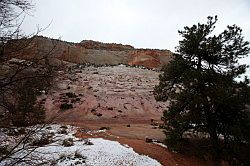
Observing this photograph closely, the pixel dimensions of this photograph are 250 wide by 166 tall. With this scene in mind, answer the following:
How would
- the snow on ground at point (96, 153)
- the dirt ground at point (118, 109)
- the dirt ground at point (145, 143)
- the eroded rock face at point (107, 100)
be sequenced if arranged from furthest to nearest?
the eroded rock face at point (107, 100) < the dirt ground at point (118, 109) < the dirt ground at point (145, 143) < the snow on ground at point (96, 153)

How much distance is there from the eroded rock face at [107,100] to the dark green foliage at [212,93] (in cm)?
936

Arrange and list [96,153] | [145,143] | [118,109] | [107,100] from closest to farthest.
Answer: [96,153]
[145,143]
[118,109]
[107,100]

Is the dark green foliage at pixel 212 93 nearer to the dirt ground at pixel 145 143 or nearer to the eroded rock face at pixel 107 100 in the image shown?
the dirt ground at pixel 145 143

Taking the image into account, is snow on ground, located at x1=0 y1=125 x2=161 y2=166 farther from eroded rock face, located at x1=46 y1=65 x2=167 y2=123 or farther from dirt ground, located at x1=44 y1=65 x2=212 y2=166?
eroded rock face, located at x1=46 y1=65 x2=167 y2=123

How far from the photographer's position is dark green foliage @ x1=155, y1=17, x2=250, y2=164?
1769 centimetres

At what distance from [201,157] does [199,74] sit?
4.61 meters

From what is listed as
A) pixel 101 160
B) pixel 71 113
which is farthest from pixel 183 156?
pixel 71 113

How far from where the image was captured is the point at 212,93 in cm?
1766

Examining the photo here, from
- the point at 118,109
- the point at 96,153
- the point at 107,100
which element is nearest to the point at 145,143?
Answer: the point at 96,153

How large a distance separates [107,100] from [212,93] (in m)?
17.2

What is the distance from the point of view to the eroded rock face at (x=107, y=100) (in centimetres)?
3005

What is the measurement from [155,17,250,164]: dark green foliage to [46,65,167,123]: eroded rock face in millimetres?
9361

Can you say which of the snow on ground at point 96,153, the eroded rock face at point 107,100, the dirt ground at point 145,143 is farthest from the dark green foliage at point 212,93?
the eroded rock face at point 107,100

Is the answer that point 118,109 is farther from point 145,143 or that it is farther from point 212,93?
point 212,93
